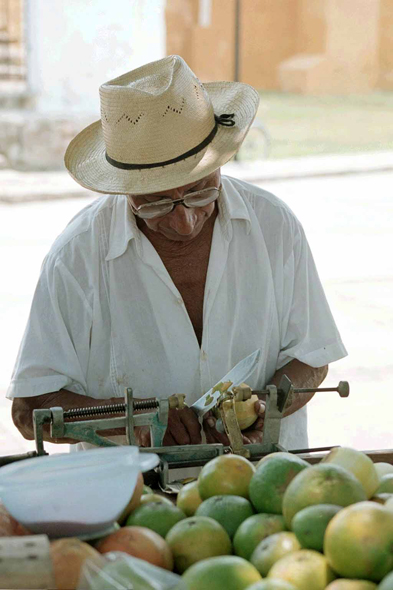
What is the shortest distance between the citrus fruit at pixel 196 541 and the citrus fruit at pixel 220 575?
0.39 feet

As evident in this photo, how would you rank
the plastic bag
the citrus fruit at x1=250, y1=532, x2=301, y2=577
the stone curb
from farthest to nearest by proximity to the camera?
1. the stone curb
2. the citrus fruit at x1=250, y1=532, x2=301, y2=577
3. the plastic bag

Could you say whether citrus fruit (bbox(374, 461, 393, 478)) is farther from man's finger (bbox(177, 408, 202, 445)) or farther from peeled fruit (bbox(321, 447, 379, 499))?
man's finger (bbox(177, 408, 202, 445))

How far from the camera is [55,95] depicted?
1148 cm

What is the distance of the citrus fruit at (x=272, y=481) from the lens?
1.52 m

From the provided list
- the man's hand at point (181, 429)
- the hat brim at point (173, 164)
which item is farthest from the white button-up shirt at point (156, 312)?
the man's hand at point (181, 429)

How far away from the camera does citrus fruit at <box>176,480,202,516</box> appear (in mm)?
1633

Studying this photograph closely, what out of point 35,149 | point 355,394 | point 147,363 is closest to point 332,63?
point 35,149

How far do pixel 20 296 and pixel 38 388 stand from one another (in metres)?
4.59

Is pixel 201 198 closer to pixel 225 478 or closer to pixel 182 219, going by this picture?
pixel 182 219

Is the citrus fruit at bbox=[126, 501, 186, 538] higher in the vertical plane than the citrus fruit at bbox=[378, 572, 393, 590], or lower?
lower

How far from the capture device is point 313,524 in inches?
53.7

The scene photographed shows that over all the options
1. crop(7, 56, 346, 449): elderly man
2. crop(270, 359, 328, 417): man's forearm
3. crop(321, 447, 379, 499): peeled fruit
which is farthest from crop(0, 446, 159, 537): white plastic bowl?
crop(270, 359, 328, 417): man's forearm

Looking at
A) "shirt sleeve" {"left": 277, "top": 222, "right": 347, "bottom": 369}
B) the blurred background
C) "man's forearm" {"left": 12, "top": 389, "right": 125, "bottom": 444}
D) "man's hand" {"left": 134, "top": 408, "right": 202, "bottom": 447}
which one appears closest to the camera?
"man's hand" {"left": 134, "top": 408, "right": 202, "bottom": 447}

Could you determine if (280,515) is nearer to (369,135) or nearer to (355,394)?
(355,394)
